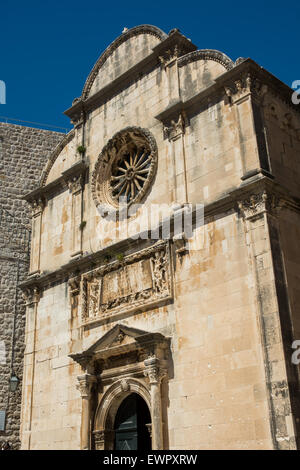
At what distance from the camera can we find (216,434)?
10016 millimetres

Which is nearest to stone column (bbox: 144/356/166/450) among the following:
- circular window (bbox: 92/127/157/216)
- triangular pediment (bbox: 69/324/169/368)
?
triangular pediment (bbox: 69/324/169/368)

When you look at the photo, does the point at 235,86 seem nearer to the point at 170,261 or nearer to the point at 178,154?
the point at 178,154

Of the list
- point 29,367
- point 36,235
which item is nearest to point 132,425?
point 29,367

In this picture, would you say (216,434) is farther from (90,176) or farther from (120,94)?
(120,94)

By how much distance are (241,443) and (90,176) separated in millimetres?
7994

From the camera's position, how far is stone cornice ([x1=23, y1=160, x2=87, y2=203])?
49.8ft

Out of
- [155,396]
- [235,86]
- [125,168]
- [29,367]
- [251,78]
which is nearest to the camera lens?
[155,396]

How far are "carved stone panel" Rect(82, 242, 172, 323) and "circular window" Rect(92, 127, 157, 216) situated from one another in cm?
159

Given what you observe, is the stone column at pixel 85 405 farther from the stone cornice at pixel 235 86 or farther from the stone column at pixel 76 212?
the stone cornice at pixel 235 86

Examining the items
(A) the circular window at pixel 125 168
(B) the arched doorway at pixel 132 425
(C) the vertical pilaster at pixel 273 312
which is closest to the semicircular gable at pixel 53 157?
(A) the circular window at pixel 125 168

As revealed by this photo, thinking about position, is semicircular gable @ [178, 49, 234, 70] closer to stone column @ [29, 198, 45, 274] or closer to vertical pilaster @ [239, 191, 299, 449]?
vertical pilaster @ [239, 191, 299, 449]

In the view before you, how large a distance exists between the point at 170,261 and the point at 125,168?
3.56m

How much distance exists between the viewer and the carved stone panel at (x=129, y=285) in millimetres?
11984

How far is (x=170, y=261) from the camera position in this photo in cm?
1189
